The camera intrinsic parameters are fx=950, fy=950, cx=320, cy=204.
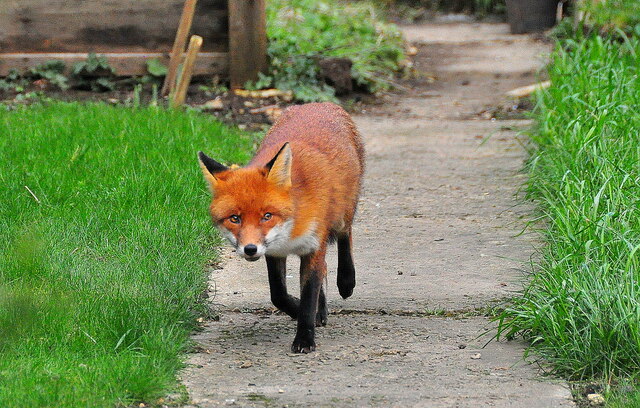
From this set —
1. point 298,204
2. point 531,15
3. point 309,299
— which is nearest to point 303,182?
point 298,204

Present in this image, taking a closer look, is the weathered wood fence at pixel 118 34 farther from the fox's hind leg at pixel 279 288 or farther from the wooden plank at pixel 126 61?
the fox's hind leg at pixel 279 288

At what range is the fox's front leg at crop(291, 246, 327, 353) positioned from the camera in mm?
4453

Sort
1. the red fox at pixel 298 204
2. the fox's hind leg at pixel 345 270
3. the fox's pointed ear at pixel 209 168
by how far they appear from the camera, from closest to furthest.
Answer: the red fox at pixel 298 204 < the fox's pointed ear at pixel 209 168 < the fox's hind leg at pixel 345 270

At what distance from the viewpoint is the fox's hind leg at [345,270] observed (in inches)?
204

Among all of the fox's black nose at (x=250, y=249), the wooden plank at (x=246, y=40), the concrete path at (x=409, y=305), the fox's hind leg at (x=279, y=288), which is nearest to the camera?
the concrete path at (x=409, y=305)

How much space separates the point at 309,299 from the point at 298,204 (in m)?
0.47

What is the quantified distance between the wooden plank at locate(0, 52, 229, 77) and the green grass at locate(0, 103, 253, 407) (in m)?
1.32

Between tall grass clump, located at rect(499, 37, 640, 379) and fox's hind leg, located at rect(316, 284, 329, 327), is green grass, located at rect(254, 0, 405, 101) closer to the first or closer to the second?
tall grass clump, located at rect(499, 37, 640, 379)

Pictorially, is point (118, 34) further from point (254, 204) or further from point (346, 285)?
point (254, 204)

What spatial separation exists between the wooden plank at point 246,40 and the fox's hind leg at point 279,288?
5.55m

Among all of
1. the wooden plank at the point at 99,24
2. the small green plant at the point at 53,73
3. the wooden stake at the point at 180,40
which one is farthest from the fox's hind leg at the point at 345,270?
the small green plant at the point at 53,73

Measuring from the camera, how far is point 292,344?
14.8 ft

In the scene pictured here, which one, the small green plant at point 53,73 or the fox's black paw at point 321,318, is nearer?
the fox's black paw at point 321,318

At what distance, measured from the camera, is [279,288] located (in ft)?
15.7
